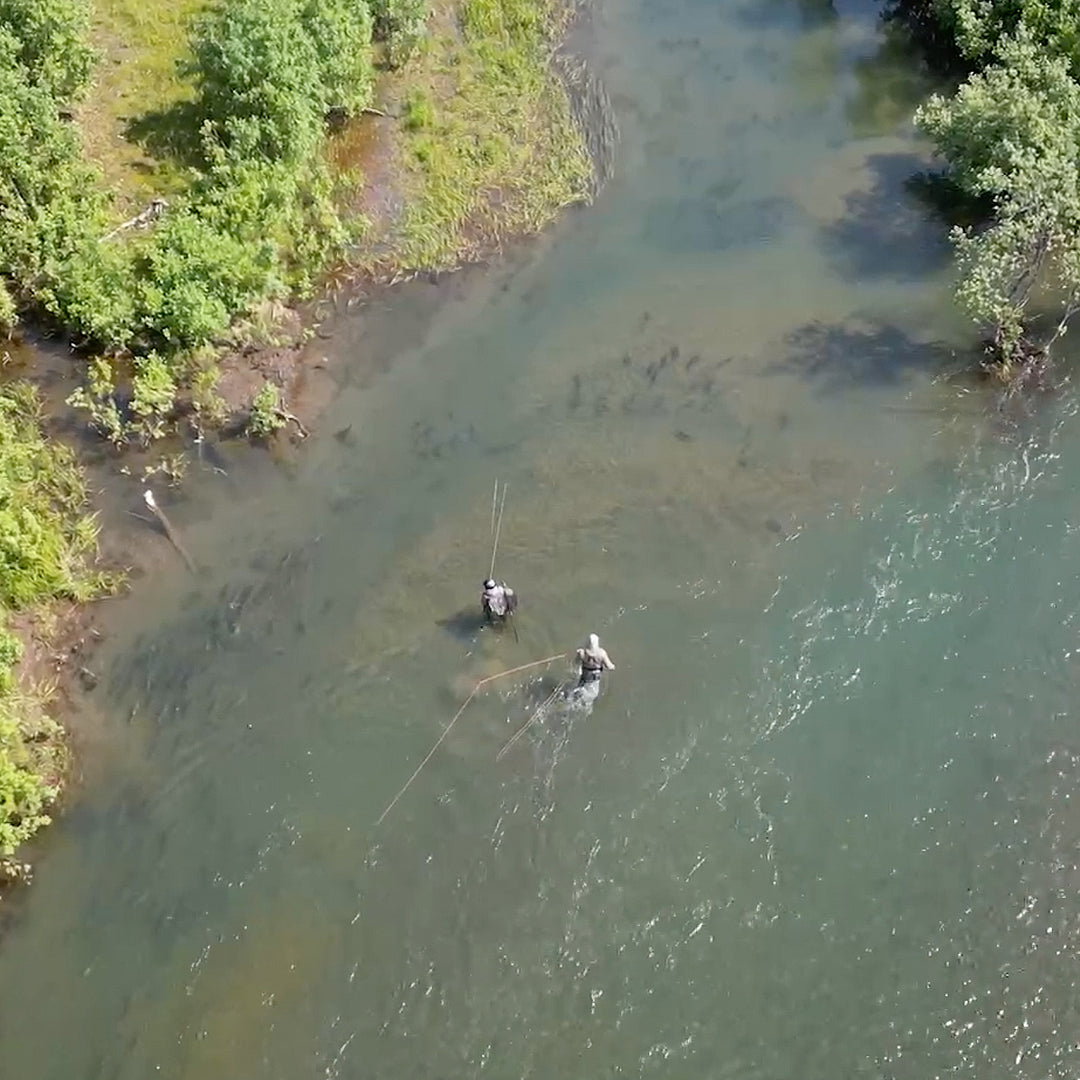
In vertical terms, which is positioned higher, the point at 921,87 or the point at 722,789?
the point at 921,87

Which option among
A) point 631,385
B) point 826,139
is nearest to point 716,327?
point 631,385

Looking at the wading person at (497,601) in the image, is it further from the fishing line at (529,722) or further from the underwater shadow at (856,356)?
the underwater shadow at (856,356)

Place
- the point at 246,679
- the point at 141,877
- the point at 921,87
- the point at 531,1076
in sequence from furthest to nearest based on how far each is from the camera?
1. the point at 921,87
2. the point at 246,679
3. the point at 141,877
4. the point at 531,1076

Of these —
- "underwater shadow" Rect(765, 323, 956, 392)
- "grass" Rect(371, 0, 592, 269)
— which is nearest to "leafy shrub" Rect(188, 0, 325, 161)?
"grass" Rect(371, 0, 592, 269)

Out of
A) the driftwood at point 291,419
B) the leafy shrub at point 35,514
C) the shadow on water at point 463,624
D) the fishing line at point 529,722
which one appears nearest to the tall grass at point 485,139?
the driftwood at point 291,419

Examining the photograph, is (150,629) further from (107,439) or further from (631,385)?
(631,385)

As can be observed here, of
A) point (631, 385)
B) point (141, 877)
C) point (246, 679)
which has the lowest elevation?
point (141, 877)

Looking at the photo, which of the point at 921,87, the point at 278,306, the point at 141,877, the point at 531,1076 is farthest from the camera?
the point at 921,87

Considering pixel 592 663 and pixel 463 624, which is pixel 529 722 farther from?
→ pixel 463 624
